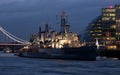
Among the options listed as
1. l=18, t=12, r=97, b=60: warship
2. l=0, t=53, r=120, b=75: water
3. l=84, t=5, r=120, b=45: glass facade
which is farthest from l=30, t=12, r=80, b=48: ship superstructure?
l=84, t=5, r=120, b=45: glass facade

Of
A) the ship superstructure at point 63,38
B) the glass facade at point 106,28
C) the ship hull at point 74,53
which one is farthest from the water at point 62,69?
the glass facade at point 106,28

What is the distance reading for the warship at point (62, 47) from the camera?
100000mm

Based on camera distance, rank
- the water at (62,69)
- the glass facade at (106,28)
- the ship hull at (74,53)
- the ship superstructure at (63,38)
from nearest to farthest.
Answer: the water at (62,69) → the ship hull at (74,53) → the ship superstructure at (63,38) → the glass facade at (106,28)

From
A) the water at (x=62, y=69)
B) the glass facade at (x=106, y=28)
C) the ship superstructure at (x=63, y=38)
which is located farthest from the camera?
the glass facade at (x=106, y=28)

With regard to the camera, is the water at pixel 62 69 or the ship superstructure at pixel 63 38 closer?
the water at pixel 62 69

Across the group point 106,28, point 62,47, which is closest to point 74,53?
point 62,47

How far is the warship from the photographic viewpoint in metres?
100

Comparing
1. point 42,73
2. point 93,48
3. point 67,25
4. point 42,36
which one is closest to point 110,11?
point 42,36

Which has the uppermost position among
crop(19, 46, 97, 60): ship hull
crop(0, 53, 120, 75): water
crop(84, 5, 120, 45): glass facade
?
crop(84, 5, 120, 45): glass facade

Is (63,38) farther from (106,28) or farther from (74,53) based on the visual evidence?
(106,28)

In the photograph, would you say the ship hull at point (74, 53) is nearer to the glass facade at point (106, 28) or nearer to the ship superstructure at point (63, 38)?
the ship superstructure at point (63, 38)

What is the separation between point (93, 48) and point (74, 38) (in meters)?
13.9

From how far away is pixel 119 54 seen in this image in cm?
12169

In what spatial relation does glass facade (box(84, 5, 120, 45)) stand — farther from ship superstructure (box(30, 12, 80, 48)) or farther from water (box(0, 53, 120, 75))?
water (box(0, 53, 120, 75))
